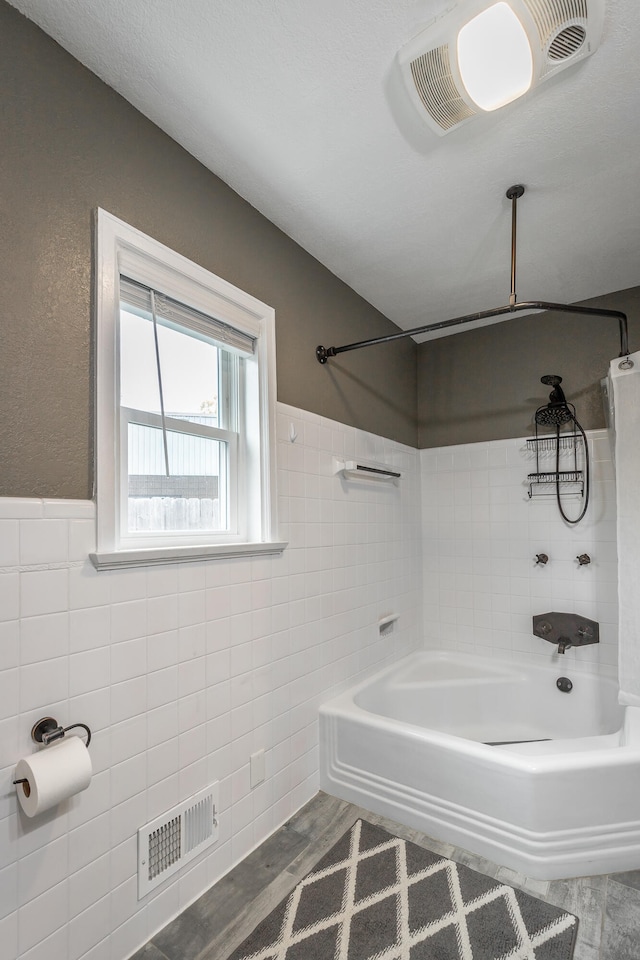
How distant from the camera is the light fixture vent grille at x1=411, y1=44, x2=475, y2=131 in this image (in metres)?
1.33

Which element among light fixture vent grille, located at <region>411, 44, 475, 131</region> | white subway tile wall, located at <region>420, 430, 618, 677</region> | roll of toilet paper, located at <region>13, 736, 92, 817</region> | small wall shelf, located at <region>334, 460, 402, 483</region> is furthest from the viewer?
white subway tile wall, located at <region>420, 430, 618, 677</region>

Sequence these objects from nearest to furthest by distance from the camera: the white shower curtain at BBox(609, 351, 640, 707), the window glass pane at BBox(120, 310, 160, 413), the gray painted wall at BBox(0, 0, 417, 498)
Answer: the gray painted wall at BBox(0, 0, 417, 498), the window glass pane at BBox(120, 310, 160, 413), the white shower curtain at BBox(609, 351, 640, 707)

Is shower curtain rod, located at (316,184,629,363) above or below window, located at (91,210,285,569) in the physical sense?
above

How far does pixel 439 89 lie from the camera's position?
140 centimetres

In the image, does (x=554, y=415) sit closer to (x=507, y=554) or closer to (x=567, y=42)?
(x=507, y=554)

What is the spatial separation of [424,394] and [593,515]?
1359 mm

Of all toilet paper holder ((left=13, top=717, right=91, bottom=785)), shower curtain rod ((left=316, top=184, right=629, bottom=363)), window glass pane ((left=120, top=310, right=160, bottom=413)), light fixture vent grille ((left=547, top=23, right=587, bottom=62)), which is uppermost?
light fixture vent grille ((left=547, top=23, right=587, bottom=62))

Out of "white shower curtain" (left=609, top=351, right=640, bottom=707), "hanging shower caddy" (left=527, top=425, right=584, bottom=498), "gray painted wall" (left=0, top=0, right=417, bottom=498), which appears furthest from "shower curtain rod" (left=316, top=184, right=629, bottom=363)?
"gray painted wall" (left=0, top=0, right=417, bottom=498)

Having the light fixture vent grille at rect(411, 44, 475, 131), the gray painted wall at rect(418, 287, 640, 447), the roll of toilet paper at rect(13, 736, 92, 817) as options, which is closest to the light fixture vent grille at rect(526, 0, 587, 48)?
→ the light fixture vent grille at rect(411, 44, 475, 131)

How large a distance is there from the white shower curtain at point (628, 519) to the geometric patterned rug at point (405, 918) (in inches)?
42.1

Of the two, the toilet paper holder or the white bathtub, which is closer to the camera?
the toilet paper holder

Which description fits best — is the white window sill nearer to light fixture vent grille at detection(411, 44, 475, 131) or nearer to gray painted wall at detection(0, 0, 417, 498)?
gray painted wall at detection(0, 0, 417, 498)

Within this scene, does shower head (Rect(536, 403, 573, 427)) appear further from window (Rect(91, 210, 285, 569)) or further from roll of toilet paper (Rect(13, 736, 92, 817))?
roll of toilet paper (Rect(13, 736, 92, 817))

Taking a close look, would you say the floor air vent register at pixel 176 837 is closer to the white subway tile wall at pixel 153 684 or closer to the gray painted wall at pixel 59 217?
the white subway tile wall at pixel 153 684
